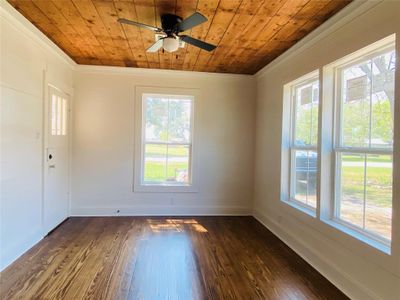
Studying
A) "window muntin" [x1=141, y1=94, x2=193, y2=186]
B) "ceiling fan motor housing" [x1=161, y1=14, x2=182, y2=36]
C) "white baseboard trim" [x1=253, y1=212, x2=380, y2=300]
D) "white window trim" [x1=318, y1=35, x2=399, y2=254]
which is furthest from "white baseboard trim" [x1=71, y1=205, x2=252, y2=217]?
"ceiling fan motor housing" [x1=161, y1=14, x2=182, y2=36]

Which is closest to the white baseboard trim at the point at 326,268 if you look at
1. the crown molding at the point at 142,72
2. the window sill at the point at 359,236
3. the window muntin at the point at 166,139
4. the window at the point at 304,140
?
the window sill at the point at 359,236

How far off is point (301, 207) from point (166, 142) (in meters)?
2.54

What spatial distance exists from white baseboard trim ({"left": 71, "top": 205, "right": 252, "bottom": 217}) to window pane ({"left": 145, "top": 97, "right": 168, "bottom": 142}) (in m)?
1.24

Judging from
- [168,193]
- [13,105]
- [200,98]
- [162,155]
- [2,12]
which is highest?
[2,12]

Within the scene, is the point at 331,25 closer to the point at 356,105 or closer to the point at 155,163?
the point at 356,105

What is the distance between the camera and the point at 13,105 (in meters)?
2.80

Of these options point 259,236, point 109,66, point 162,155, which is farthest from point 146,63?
point 259,236

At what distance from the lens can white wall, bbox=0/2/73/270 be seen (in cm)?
265

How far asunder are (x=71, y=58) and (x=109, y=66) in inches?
23.5

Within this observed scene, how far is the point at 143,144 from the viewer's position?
483 cm

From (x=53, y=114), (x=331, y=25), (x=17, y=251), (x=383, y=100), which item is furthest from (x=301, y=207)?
(x=53, y=114)

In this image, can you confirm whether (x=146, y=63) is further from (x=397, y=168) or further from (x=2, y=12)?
(x=397, y=168)

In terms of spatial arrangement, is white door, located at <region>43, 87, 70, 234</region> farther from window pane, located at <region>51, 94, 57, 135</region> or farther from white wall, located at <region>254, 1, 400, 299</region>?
white wall, located at <region>254, 1, 400, 299</region>

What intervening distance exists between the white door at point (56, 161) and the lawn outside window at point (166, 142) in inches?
46.2
